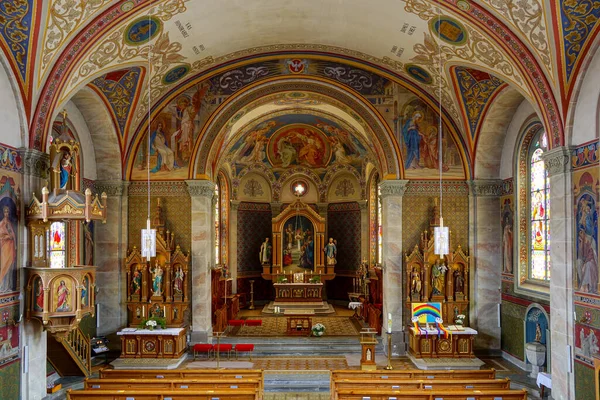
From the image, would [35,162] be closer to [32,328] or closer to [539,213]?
[32,328]

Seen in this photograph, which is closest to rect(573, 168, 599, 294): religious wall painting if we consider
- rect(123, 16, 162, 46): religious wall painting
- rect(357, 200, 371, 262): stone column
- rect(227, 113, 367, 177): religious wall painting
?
rect(123, 16, 162, 46): religious wall painting

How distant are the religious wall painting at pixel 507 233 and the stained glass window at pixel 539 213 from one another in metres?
0.90

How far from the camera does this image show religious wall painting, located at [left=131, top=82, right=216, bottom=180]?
21031 mm

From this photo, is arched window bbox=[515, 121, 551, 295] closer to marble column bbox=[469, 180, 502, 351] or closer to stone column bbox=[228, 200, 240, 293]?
marble column bbox=[469, 180, 502, 351]

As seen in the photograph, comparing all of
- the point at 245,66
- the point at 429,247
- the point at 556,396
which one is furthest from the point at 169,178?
the point at 556,396

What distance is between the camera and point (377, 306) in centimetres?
2348

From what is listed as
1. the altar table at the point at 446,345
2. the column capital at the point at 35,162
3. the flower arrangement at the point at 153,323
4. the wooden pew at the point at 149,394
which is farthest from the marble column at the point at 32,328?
the altar table at the point at 446,345

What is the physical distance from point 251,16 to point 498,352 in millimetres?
14219

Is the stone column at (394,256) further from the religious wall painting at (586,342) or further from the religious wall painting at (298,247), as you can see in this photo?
the religious wall painting at (298,247)

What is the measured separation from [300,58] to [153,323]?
10.6m

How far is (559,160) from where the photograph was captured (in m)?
13.7

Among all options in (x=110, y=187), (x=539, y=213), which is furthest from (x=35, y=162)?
(x=539, y=213)

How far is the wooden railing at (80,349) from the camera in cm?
1692

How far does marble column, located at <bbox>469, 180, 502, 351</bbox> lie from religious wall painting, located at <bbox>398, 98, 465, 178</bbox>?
1.20 m
